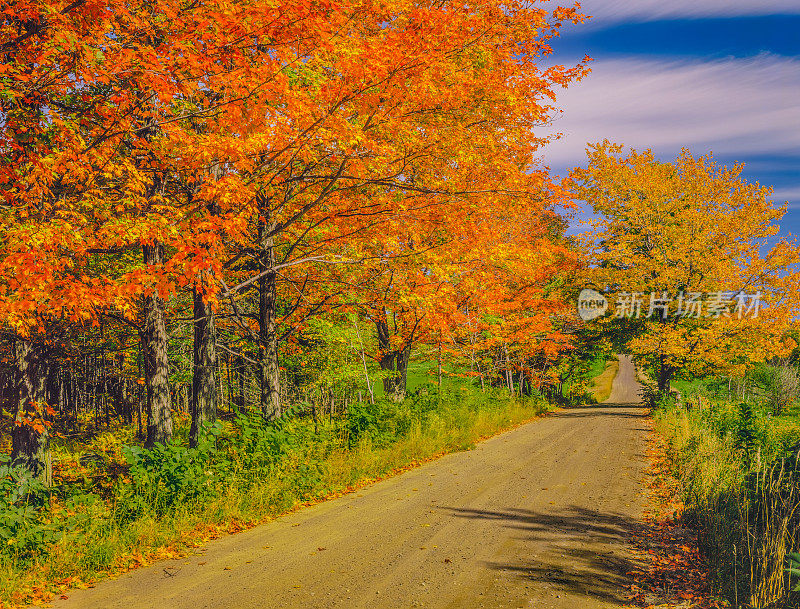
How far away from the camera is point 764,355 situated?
24.5 meters

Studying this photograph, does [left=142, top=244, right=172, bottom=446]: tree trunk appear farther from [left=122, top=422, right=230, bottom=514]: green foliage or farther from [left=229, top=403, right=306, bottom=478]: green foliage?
→ [left=122, top=422, right=230, bottom=514]: green foliage

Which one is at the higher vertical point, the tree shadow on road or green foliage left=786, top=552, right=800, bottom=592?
green foliage left=786, top=552, right=800, bottom=592

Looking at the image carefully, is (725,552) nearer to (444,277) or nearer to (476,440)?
(444,277)

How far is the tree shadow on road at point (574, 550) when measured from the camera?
5706 millimetres

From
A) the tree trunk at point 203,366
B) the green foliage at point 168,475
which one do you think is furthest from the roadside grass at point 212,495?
the tree trunk at point 203,366

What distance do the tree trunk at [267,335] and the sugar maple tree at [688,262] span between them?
18.8 metres

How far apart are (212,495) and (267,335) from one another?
5.96m

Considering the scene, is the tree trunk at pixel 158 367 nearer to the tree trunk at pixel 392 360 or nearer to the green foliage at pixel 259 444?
the green foliage at pixel 259 444

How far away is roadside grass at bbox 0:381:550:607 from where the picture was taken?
6211 mm

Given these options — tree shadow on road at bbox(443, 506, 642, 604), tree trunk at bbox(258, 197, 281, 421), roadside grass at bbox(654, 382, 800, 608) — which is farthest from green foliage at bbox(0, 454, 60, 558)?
roadside grass at bbox(654, 382, 800, 608)

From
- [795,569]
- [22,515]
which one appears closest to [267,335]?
[22,515]

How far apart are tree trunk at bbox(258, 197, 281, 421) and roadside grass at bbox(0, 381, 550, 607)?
1632 mm

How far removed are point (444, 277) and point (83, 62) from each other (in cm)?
814

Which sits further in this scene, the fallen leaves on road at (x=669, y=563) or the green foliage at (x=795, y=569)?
the fallen leaves on road at (x=669, y=563)
